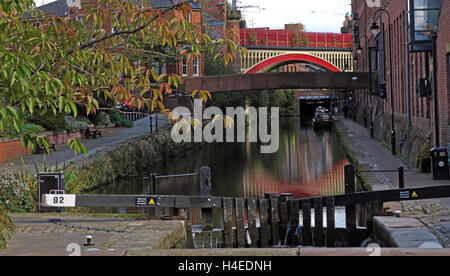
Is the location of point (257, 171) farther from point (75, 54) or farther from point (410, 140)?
point (75, 54)

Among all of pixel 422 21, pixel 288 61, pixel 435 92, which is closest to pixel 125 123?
pixel 422 21

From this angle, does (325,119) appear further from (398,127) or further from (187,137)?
(398,127)

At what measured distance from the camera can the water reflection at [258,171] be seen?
92.3 ft

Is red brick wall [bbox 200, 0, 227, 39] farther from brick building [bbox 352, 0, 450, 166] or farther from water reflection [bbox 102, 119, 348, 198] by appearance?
water reflection [bbox 102, 119, 348, 198]

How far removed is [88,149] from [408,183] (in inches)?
671

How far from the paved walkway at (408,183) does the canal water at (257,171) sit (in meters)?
1.42

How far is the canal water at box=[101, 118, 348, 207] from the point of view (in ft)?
92.1

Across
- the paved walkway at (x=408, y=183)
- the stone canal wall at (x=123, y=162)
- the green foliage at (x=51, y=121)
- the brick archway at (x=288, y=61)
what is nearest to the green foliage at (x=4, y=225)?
the paved walkway at (x=408, y=183)

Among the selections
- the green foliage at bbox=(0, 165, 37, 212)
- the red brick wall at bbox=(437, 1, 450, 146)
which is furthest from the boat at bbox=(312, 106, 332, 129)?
the green foliage at bbox=(0, 165, 37, 212)

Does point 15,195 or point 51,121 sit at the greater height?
point 51,121

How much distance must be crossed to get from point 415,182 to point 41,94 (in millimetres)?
14806

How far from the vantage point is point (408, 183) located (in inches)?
817

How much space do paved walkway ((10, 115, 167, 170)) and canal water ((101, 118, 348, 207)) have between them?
207 cm
